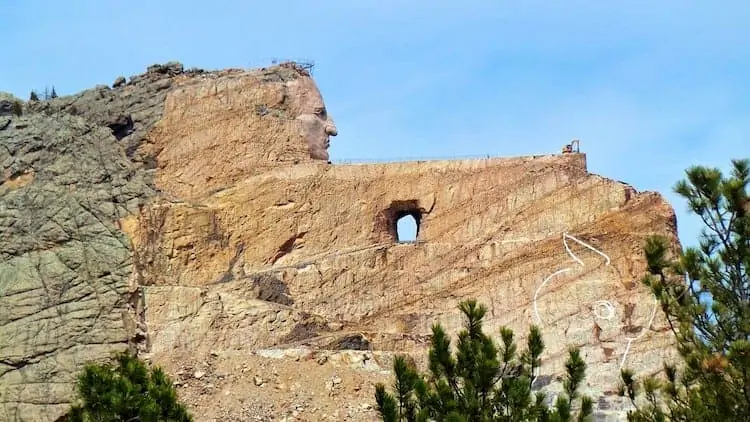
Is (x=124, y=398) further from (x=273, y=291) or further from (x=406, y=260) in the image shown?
(x=406, y=260)

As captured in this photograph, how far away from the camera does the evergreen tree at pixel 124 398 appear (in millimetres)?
20453

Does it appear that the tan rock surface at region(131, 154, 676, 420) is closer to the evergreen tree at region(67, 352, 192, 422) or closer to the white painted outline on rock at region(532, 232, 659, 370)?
the white painted outline on rock at region(532, 232, 659, 370)

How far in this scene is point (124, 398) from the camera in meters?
20.5

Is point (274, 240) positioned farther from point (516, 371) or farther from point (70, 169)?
point (516, 371)

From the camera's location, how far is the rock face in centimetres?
3441

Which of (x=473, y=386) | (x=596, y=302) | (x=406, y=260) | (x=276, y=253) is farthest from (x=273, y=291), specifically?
(x=473, y=386)

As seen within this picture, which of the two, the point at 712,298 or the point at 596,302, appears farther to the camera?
the point at 596,302

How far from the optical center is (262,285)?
36.4 metres

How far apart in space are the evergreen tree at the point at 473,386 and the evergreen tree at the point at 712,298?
131 centimetres

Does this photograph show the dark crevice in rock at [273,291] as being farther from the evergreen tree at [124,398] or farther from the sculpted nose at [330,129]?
the evergreen tree at [124,398]

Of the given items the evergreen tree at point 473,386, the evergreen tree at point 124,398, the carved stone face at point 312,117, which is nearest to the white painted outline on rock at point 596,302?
the carved stone face at point 312,117

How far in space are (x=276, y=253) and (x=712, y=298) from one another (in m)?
19.1

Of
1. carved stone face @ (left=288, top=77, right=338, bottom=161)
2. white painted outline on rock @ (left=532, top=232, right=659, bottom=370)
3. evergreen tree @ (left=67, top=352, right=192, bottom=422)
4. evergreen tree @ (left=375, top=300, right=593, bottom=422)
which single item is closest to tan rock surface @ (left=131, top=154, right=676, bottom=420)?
white painted outline on rock @ (left=532, top=232, right=659, bottom=370)

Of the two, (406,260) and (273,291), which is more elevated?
(406,260)
